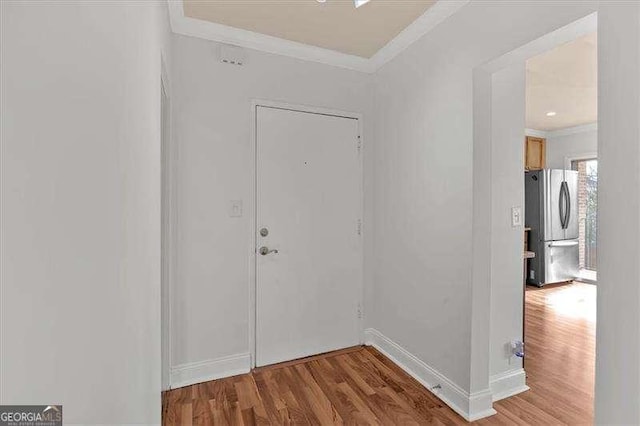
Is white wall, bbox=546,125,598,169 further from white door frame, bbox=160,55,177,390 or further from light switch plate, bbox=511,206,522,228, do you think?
white door frame, bbox=160,55,177,390

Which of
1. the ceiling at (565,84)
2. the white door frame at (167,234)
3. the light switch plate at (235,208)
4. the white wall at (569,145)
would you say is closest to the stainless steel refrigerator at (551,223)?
the white wall at (569,145)

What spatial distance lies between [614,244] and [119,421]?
169 cm

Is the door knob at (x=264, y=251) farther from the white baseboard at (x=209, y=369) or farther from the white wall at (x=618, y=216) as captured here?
the white wall at (x=618, y=216)

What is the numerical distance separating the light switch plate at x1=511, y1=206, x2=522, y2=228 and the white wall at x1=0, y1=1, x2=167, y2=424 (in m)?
2.15

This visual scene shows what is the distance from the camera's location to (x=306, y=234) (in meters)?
2.53

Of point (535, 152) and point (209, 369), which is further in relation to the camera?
point (535, 152)

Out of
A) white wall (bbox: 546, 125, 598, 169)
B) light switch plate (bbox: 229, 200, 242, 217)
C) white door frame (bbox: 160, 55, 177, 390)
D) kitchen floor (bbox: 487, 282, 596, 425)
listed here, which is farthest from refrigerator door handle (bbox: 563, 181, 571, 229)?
white door frame (bbox: 160, 55, 177, 390)

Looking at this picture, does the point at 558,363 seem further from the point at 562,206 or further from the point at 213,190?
the point at 562,206

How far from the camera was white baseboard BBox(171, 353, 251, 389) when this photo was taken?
2.13m

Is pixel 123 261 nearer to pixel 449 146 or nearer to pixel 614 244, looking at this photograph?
pixel 614 244

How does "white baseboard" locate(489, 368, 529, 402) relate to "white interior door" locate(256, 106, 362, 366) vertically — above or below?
below

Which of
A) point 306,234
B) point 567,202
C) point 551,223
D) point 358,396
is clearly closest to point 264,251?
point 306,234

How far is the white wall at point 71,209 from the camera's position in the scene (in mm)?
393

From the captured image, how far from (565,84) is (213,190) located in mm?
3818
